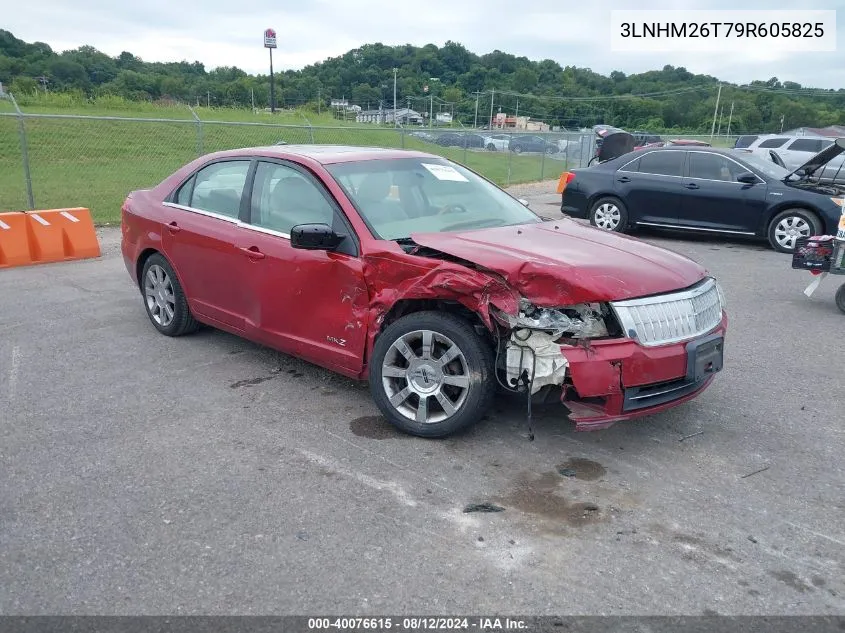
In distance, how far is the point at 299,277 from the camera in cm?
473

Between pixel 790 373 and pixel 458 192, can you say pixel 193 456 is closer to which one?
pixel 458 192

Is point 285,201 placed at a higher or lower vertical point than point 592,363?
higher

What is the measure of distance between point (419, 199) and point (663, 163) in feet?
27.2

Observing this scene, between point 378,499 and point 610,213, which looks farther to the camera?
point 610,213

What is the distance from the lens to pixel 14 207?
44.4ft

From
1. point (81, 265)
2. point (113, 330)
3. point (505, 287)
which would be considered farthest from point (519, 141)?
point (505, 287)

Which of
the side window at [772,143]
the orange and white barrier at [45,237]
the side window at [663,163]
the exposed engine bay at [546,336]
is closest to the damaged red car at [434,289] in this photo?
the exposed engine bay at [546,336]

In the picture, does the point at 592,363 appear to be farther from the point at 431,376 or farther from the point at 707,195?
the point at 707,195

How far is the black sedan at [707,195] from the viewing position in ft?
36.0

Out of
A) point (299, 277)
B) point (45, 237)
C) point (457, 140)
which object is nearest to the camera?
point (299, 277)

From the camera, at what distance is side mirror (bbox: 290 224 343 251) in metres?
4.43

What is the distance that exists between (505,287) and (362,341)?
1.03m

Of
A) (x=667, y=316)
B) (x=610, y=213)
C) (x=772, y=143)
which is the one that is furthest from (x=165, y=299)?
(x=772, y=143)

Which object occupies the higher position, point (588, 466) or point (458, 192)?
point (458, 192)
